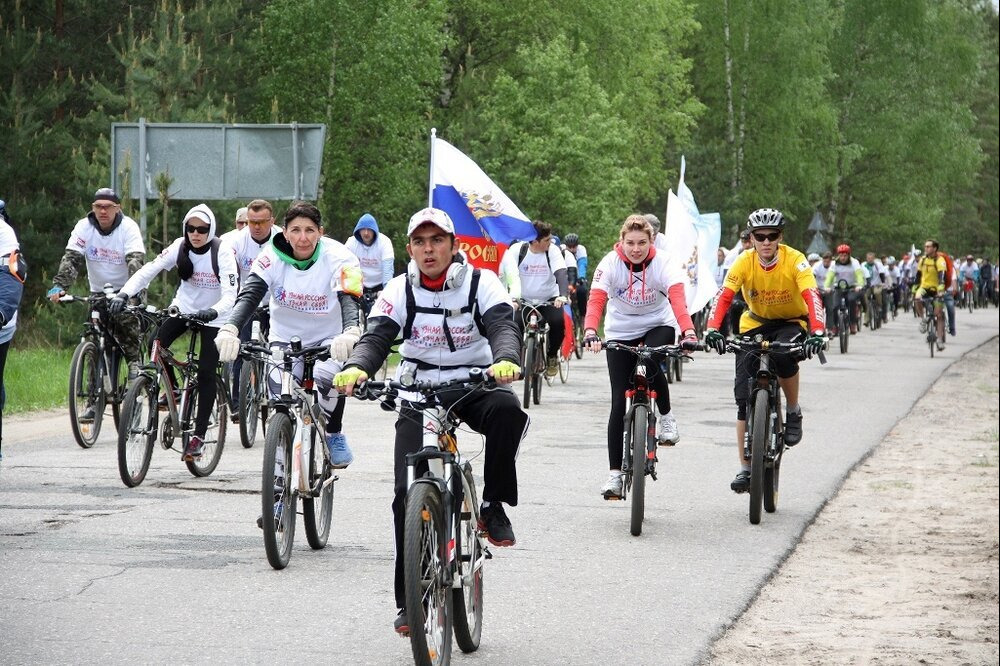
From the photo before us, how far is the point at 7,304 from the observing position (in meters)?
10.6

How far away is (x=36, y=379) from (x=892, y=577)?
12060 millimetres

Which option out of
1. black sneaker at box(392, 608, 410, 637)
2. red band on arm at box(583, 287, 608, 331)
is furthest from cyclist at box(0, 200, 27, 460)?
black sneaker at box(392, 608, 410, 637)

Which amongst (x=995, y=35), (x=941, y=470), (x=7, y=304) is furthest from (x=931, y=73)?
(x=7, y=304)

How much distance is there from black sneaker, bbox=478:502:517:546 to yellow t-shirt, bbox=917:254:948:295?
81.0 ft

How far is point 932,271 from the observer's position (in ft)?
98.1

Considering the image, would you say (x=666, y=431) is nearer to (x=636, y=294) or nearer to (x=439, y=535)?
(x=636, y=294)

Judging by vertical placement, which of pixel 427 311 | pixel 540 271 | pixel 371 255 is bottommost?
pixel 427 311

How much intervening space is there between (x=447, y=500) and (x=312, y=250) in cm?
344

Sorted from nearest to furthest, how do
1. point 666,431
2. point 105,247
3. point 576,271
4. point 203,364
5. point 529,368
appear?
1. point 666,431
2. point 203,364
3. point 105,247
4. point 529,368
5. point 576,271

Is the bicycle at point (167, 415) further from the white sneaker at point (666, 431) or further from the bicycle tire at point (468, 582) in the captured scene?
the bicycle tire at point (468, 582)

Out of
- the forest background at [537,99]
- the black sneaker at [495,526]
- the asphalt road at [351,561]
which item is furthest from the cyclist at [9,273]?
the forest background at [537,99]

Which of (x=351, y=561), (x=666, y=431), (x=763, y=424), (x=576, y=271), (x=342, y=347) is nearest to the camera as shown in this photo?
(x=342, y=347)

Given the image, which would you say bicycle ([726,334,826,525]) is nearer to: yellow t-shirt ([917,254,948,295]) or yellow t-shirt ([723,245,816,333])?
yellow t-shirt ([723,245,816,333])

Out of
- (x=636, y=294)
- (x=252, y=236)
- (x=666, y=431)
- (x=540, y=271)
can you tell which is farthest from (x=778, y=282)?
(x=540, y=271)
